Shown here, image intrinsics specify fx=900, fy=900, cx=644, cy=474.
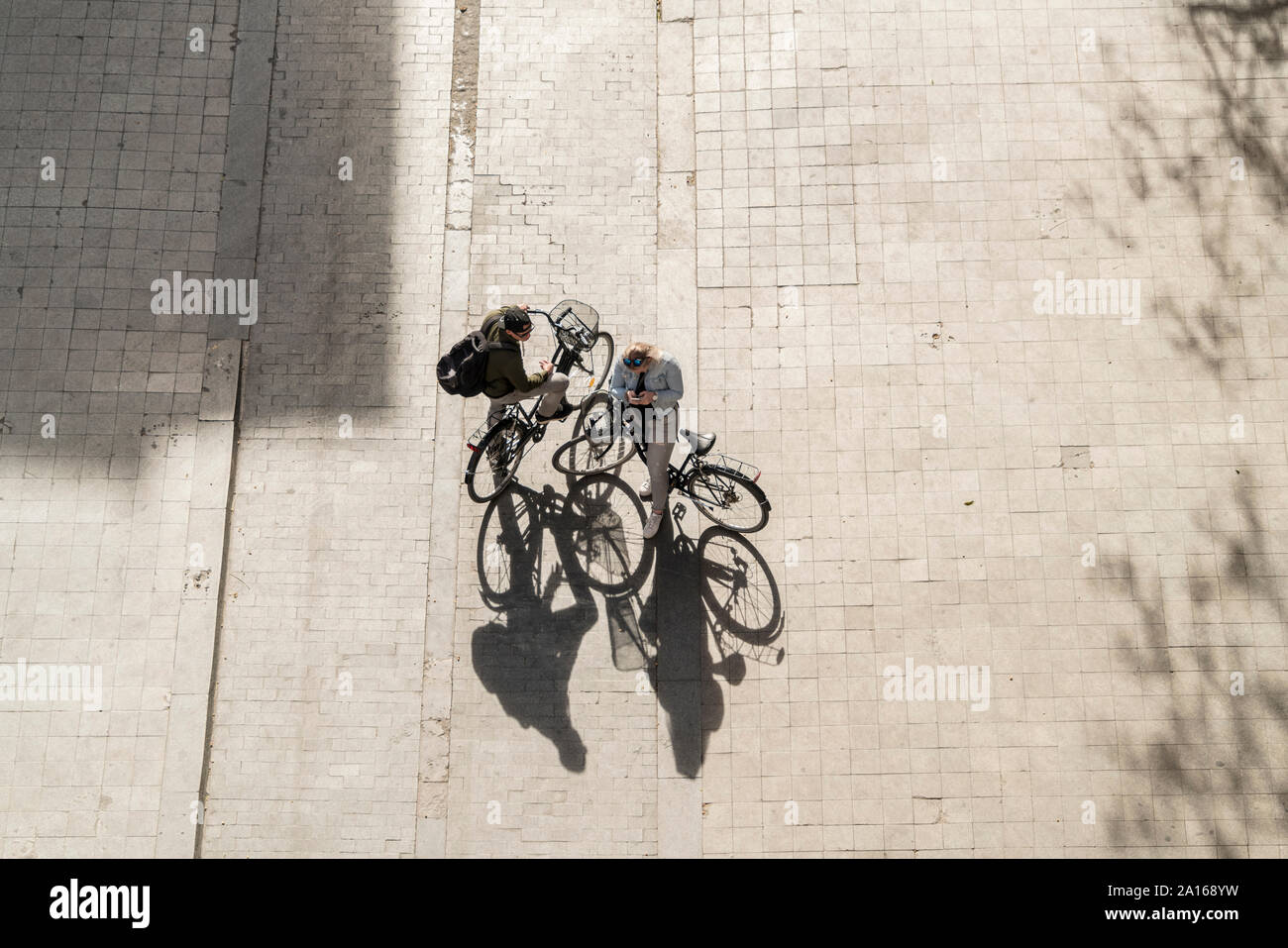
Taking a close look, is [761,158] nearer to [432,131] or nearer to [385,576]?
[432,131]

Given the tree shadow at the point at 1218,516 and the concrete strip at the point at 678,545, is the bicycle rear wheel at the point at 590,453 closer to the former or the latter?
the concrete strip at the point at 678,545

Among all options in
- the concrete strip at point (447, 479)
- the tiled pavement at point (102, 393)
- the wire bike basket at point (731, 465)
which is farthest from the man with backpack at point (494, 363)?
the tiled pavement at point (102, 393)

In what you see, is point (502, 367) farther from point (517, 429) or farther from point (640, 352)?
point (640, 352)

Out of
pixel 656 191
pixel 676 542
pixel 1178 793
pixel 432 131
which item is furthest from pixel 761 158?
pixel 1178 793

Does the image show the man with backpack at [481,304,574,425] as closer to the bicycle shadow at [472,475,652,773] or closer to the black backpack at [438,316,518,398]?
the black backpack at [438,316,518,398]

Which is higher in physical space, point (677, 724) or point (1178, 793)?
point (677, 724)

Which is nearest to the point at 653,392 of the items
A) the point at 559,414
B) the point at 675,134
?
the point at 559,414

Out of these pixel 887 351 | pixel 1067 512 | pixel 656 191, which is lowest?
pixel 1067 512

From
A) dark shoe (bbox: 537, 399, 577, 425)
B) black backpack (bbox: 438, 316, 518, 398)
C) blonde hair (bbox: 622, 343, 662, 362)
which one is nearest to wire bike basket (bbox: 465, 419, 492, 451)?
dark shoe (bbox: 537, 399, 577, 425)
